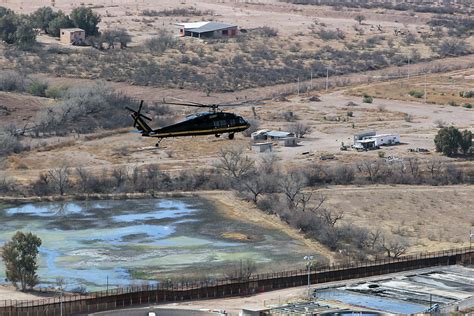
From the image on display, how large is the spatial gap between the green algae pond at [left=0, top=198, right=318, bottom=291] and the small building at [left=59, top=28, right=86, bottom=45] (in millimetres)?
53322

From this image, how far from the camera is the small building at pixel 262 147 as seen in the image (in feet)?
337

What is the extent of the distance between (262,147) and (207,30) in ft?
167

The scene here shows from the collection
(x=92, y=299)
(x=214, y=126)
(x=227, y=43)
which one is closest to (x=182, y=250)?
(x=214, y=126)

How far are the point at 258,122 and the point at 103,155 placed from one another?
1578cm

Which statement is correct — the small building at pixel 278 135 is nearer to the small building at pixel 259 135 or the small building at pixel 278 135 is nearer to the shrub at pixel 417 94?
the small building at pixel 259 135

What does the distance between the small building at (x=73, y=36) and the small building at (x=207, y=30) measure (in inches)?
524

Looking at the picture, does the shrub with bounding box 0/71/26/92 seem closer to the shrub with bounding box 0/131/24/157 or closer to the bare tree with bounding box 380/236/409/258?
the shrub with bounding box 0/131/24/157

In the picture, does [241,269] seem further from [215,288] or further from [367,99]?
[367,99]

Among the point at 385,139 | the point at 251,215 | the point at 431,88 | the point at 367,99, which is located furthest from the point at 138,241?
the point at 431,88

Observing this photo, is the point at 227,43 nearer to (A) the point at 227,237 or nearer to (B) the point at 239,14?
(B) the point at 239,14

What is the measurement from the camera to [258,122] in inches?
4451

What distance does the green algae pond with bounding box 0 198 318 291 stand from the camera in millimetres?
71562

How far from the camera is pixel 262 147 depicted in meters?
103

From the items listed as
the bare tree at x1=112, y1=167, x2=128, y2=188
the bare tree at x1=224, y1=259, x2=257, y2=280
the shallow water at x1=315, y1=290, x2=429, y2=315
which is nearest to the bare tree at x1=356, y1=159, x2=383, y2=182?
the bare tree at x1=112, y1=167, x2=128, y2=188
